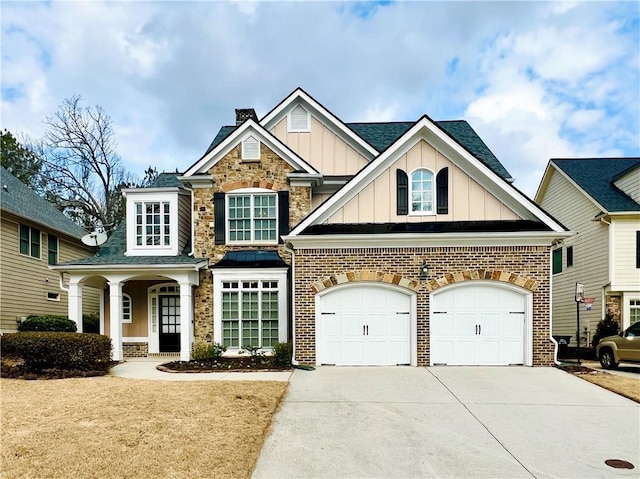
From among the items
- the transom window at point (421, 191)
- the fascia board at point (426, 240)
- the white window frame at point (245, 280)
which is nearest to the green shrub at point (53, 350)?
the white window frame at point (245, 280)

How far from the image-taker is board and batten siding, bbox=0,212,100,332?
16.7 meters

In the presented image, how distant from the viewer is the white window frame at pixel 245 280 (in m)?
14.0

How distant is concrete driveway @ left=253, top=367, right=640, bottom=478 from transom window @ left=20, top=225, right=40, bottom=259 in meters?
13.8

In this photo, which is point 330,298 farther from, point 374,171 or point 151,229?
point 151,229

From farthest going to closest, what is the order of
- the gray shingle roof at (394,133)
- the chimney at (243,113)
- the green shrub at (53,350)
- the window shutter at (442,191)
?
the chimney at (243,113)
the gray shingle roof at (394,133)
the window shutter at (442,191)
the green shrub at (53,350)

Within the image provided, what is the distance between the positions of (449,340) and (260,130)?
8.56 meters

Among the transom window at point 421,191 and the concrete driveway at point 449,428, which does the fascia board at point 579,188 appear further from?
the concrete driveway at point 449,428

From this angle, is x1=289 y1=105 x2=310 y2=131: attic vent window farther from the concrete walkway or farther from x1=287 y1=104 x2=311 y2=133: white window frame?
the concrete walkway

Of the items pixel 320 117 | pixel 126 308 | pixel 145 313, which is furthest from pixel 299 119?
pixel 126 308

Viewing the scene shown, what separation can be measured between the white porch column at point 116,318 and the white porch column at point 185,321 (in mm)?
2015

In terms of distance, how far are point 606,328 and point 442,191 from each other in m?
9.31

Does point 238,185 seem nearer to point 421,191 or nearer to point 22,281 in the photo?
point 421,191

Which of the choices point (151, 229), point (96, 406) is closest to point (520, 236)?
point (96, 406)

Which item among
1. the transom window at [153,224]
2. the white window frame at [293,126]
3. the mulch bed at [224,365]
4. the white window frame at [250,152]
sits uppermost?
the white window frame at [293,126]
